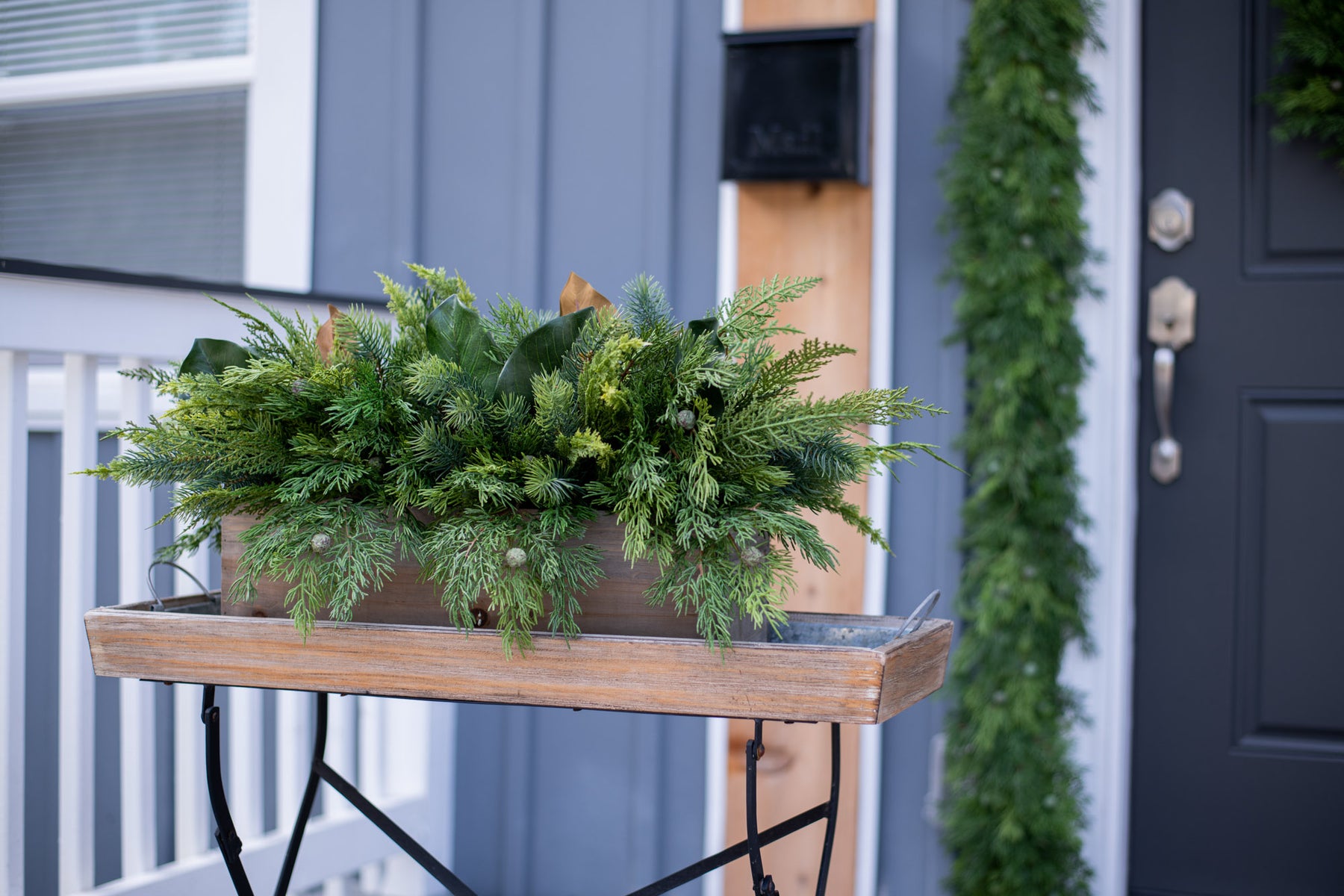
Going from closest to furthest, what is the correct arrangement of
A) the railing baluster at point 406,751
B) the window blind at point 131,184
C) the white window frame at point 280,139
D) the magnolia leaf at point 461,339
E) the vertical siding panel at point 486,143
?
the magnolia leaf at point 461,339
the railing baluster at point 406,751
the vertical siding panel at point 486,143
the white window frame at point 280,139
the window blind at point 131,184

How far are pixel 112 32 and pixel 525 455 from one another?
88.9 inches

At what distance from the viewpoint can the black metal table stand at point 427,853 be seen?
2.89 ft

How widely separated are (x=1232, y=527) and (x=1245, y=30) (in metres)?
0.83

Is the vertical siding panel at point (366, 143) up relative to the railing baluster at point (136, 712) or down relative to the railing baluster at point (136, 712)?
up

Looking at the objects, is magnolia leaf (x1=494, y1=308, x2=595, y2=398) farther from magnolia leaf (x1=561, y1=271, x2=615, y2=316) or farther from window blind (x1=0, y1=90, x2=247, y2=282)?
window blind (x1=0, y1=90, x2=247, y2=282)

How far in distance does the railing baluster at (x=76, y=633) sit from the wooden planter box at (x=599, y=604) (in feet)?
2.07

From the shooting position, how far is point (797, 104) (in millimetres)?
1762

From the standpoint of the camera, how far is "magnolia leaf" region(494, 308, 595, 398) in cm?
86

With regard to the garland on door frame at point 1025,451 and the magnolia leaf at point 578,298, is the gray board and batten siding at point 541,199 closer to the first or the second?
the garland on door frame at point 1025,451

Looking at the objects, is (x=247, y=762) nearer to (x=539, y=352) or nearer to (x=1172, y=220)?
(x=539, y=352)

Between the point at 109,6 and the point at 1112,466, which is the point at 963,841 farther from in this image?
the point at 109,6

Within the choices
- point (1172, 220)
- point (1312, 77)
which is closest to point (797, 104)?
point (1172, 220)

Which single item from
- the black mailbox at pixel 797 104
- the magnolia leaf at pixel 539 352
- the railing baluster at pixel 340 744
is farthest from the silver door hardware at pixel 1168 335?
the railing baluster at pixel 340 744

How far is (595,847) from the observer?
1.98 metres
